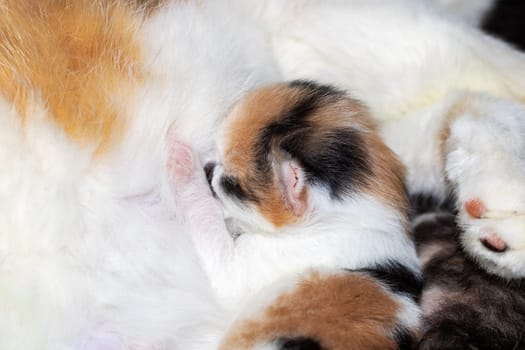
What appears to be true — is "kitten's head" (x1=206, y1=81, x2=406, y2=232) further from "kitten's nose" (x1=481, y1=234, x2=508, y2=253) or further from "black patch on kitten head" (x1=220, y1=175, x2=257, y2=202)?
"kitten's nose" (x1=481, y1=234, x2=508, y2=253)

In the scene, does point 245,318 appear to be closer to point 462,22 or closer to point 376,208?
point 376,208

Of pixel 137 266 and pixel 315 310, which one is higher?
pixel 315 310

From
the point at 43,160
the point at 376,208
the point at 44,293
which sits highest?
the point at 376,208

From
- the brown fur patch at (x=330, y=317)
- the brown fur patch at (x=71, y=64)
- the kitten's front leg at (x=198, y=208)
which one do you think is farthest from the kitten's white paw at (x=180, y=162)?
the brown fur patch at (x=330, y=317)

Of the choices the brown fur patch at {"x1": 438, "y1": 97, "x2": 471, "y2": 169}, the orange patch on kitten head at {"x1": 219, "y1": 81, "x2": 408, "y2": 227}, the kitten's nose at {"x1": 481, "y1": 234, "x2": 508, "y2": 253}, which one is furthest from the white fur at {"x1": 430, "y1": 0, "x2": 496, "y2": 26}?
the kitten's nose at {"x1": 481, "y1": 234, "x2": 508, "y2": 253}

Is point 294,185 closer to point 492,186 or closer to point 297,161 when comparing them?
point 297,161

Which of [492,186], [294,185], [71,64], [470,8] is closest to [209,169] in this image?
[294,185]

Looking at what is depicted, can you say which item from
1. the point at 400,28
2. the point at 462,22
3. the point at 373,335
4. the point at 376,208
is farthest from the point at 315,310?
the point at 462,22

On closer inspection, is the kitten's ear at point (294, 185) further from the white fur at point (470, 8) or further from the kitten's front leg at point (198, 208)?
the white fur at point (470, 8)
